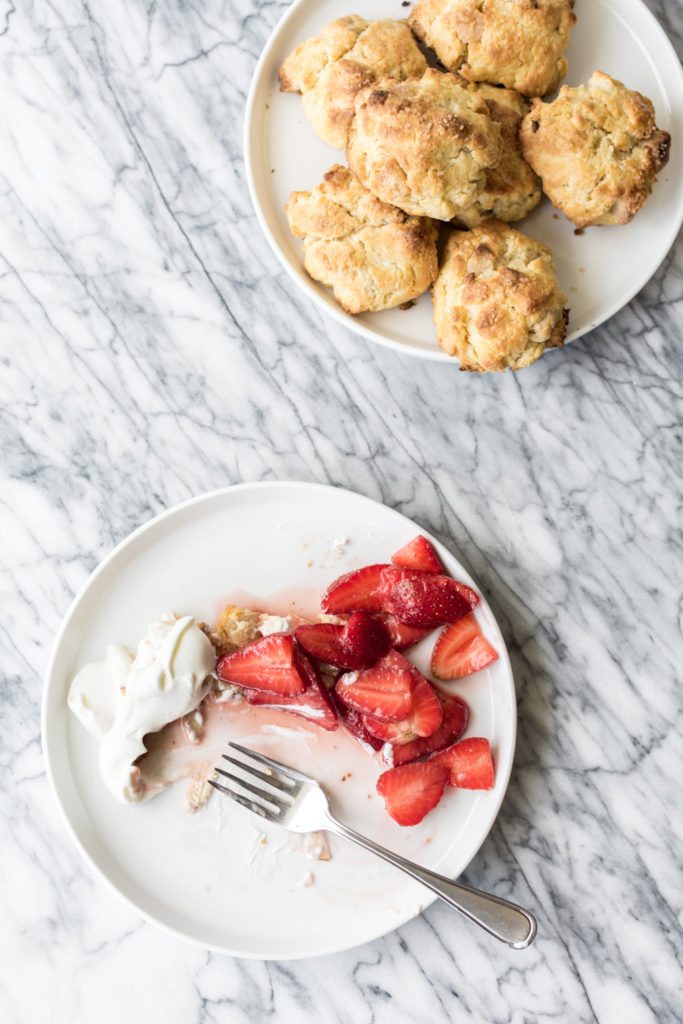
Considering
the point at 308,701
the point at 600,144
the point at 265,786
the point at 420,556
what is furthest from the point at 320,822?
the point at 600,144

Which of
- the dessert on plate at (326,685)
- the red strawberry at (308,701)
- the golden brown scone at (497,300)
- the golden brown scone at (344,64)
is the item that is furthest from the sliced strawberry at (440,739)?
the golden brown scone at (344,64)

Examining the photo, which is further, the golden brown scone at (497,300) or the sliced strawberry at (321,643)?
the sliced strawberry at (321,643)

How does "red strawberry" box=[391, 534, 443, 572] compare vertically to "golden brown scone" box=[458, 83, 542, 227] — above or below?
below

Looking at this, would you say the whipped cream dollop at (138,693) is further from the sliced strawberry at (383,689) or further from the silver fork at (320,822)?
the sliced strawberry at (383,689)

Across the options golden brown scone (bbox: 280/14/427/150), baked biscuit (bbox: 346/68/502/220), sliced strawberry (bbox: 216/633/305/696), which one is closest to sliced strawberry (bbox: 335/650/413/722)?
sliced strawberry (bbox: 216/633/305/696)

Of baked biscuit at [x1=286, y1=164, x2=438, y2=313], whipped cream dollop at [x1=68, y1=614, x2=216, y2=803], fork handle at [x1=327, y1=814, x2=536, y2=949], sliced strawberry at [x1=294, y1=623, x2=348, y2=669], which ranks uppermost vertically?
baked biscuit at [x1=286, y1=164, x2=438, y2=313]

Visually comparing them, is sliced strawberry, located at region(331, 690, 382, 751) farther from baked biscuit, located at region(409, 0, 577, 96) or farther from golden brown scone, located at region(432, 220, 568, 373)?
baked biscuit, located at region(409, 0, 577, 96)
